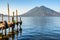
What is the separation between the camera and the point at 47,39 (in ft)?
186

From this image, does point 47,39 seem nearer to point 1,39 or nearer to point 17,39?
point 17,39

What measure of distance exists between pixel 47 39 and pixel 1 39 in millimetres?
18638

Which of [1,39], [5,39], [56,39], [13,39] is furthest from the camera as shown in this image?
[56,39]

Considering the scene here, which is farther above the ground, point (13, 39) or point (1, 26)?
point (1, 26)

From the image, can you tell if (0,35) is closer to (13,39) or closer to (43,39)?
(13,39)

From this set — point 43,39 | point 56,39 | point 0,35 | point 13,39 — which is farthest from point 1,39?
point 56,39

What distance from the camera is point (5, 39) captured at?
160ft

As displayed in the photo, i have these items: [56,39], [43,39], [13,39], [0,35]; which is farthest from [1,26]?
[56,39]

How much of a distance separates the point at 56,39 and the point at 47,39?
11.9 feet

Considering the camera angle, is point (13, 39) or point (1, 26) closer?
point (1, 26)

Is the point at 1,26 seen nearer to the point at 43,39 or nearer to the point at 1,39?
the point at 1,39

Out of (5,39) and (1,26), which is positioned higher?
(1,26)

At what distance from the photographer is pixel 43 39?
56562 millimetres

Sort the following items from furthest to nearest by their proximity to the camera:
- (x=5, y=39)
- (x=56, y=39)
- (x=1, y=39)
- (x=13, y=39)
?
(x=56, y=39) → (x=13, y=39) → (x=5, y=39) → (x=1, y=39)
